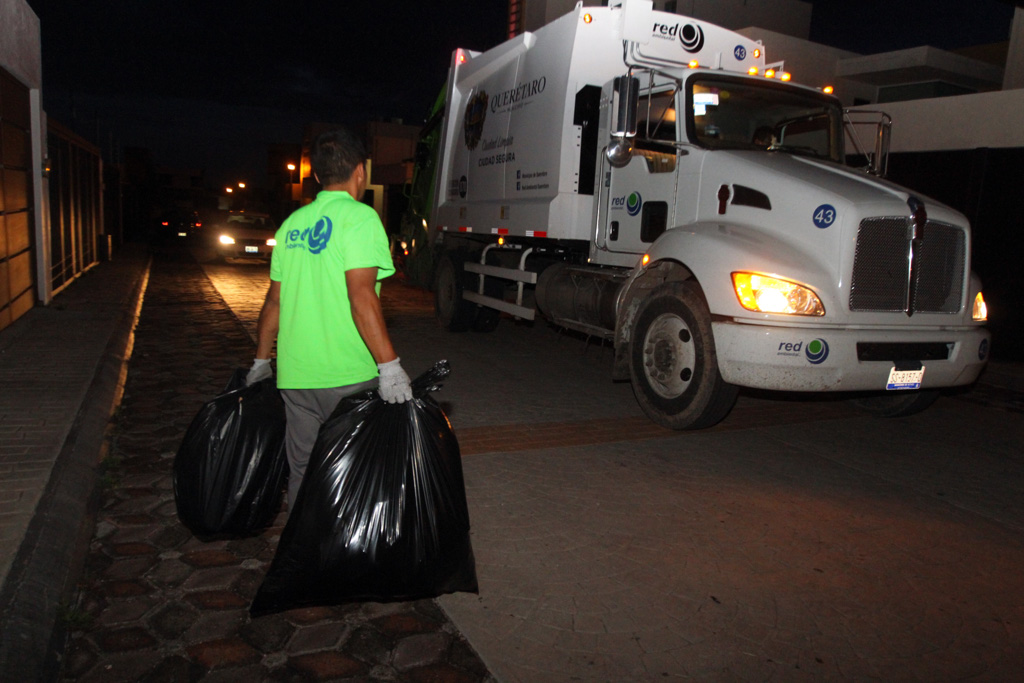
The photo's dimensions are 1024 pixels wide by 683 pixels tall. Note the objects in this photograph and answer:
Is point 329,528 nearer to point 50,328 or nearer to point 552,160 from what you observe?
point 552,160

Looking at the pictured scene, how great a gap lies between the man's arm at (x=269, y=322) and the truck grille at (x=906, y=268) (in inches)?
A: 156

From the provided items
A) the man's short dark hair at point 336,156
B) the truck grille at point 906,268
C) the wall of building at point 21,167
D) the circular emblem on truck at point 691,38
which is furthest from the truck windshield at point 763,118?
the wall of building at point 21,167

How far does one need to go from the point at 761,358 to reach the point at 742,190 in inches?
56.9

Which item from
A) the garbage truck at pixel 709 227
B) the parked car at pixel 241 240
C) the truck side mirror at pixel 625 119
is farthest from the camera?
the parked car at pixel 241 240

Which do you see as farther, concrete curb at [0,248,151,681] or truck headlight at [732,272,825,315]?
truck headlight at [732,272,825,315]

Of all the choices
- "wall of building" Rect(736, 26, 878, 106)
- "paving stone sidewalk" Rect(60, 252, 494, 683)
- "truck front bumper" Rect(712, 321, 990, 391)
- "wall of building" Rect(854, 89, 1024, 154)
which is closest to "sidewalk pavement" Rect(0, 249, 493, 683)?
"paving stone sidewalk" Rect(60, 252, 494, 683)

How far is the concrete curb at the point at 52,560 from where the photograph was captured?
280cm

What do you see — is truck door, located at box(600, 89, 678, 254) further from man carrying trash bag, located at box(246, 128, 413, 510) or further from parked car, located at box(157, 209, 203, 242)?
parked car, located at box(157, 209, 203, 242)

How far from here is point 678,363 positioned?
20.2ft

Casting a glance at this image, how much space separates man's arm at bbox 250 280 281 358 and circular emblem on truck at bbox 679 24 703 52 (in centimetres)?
590

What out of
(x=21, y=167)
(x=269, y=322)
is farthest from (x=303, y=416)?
(x=21, y=167)

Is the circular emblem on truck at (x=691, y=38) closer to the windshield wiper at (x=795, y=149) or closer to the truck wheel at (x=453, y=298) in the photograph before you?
the windshield wiper at (x=795, y=149)

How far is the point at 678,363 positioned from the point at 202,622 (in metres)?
4.01

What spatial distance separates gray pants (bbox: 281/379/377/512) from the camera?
329 centimetres
